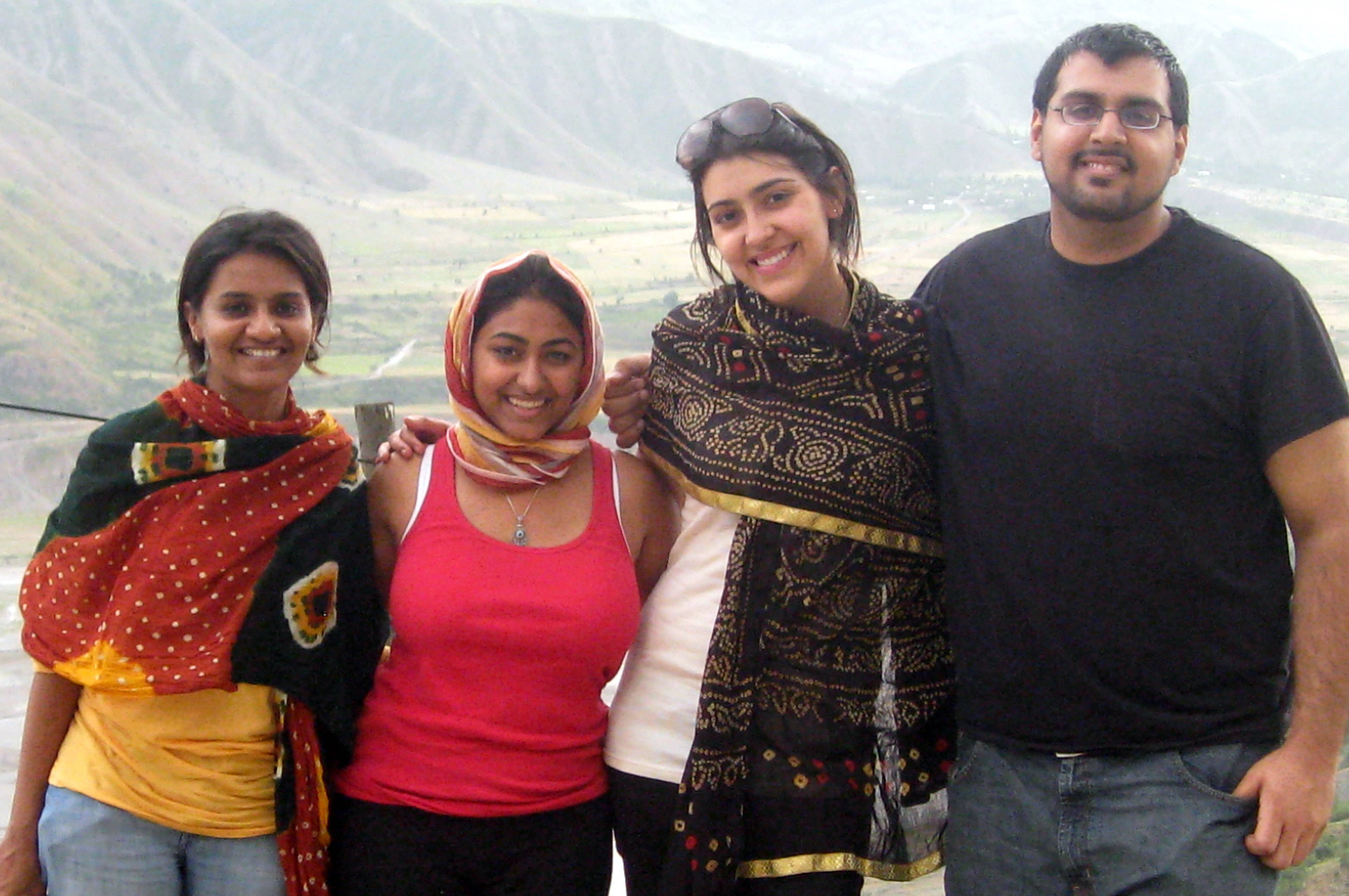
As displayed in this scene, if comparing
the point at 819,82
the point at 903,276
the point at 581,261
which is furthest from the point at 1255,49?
the point at 903,276

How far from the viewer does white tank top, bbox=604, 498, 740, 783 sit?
1.95m

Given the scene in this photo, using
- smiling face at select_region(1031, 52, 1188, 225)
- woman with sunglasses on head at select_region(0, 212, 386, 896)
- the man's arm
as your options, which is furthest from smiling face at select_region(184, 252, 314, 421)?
the man's arm

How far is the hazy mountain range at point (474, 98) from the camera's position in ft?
101

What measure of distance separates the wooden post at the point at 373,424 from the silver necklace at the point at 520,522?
143 cm

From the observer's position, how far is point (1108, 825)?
6.06 feet

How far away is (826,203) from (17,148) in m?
33.8

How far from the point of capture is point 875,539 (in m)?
1.96

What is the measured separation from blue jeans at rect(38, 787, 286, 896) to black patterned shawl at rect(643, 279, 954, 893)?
66 centimetres

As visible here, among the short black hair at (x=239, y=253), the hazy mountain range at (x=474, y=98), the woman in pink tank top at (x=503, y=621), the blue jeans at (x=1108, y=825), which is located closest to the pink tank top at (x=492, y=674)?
the woman in pink tank top at (x=503, y=621)

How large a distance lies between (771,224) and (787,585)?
1.95 ft

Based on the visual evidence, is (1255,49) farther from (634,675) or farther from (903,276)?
(634,675)

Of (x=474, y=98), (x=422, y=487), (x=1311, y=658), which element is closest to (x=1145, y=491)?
(x=1311, y=658)

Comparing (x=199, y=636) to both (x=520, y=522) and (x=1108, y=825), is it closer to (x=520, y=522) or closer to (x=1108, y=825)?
(x=520, y=522)

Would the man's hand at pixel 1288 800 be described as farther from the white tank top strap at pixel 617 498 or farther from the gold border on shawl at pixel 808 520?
the white tank top strap at pixel 617 498
